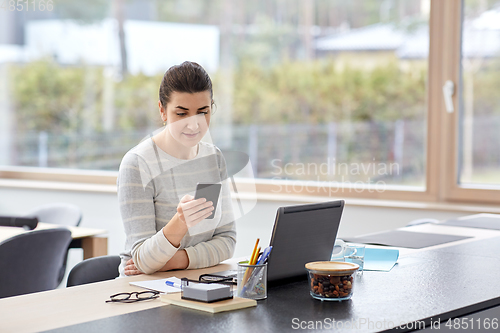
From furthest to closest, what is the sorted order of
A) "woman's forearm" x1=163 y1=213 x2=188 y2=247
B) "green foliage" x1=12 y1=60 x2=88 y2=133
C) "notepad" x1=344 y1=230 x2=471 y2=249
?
"green foliage" x1=12 y1=60 x2=88 y2=133 < "notepad" x1=344 y1=230 x2=471 y2=249 < "woman's forearm" x1=163 y1=213 x2=188 y2=247

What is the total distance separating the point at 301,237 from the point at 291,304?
224 mm

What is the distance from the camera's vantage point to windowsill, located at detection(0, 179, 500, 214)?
339cm

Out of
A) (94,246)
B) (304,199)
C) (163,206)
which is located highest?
(163,206)

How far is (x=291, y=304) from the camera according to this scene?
4.48 feet

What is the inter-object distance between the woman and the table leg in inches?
42.7

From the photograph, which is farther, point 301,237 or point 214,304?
point 301,237

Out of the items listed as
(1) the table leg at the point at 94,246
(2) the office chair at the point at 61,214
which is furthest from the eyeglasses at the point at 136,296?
(2) the office chair at the point at 61,214

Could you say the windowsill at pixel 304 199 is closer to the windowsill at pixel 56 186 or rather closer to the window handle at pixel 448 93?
the windowsill at pixel 56 186

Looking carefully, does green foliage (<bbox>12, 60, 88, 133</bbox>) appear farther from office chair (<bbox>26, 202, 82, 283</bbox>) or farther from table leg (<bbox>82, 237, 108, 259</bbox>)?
table leg (<bbox>82, 237, 108, 259</bbox>)

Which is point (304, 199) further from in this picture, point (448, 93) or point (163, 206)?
point (163, 206)

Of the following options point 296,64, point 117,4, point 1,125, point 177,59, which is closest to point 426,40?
point 296,64

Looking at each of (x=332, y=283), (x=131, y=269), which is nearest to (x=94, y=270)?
(x=131, y=269)

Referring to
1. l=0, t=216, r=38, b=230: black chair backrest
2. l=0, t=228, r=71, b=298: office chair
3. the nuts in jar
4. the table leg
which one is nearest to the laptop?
the nuts in jar

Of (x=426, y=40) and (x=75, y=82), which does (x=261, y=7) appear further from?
(x=75, y=82)
